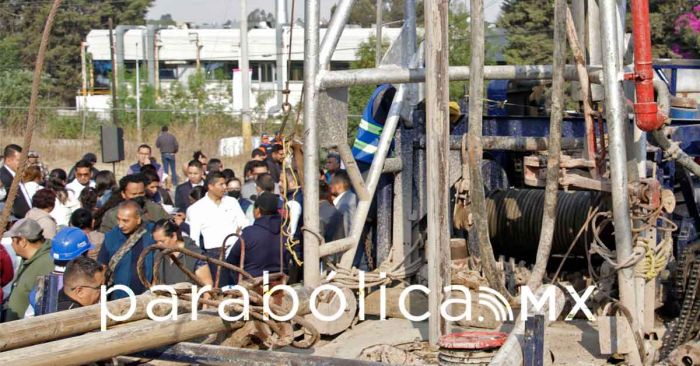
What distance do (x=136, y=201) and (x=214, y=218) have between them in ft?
2.51

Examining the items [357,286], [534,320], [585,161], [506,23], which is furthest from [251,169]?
[506,23]

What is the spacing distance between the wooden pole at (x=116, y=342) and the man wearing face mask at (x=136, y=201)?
191 inches

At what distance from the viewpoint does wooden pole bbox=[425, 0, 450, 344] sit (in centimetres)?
574

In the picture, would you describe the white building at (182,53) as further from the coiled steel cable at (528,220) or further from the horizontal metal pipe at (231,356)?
the horizontal metal pipe at (231,356)

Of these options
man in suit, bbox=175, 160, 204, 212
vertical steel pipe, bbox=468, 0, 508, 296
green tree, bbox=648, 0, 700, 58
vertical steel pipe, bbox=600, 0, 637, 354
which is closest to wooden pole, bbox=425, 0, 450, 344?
vertical steel pipe, bbox=468, 0, 508, 296

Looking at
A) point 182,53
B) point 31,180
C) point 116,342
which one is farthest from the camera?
point 182,53

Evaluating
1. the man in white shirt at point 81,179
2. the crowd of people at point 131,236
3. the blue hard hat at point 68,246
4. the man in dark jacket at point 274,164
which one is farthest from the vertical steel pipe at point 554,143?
the man in dark jacket at point 274,164

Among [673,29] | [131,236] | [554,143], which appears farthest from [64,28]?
[554,143]

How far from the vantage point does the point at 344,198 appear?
31.2 ft

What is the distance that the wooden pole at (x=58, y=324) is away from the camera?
4.45 meters

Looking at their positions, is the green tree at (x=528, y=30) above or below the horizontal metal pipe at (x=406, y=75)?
above

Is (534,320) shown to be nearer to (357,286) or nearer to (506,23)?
(357,286)

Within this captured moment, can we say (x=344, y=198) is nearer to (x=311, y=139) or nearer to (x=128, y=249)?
(x=128, y=249)

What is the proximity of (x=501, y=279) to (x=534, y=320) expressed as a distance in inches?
78.3
